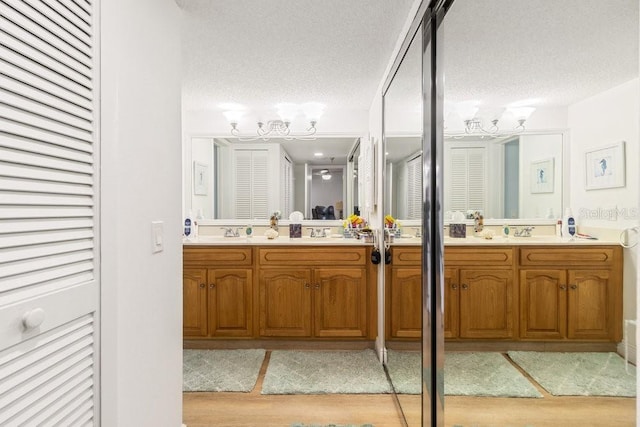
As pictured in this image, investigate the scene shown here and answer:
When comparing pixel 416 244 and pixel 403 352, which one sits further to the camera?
pixel 403 352

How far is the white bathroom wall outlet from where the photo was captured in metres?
1.44

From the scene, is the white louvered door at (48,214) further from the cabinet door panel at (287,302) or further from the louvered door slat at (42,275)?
the cabinet door panel at (287,302)

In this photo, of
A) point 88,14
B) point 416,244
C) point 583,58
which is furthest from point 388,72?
point 583,58

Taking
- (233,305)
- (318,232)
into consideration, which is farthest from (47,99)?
(318,232)

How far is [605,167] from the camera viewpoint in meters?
0.57

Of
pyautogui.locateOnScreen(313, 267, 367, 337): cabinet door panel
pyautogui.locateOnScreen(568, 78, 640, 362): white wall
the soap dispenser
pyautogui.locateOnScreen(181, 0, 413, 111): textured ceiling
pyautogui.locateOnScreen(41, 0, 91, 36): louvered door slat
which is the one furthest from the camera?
pyautogui.locateOnScreen(313, 267, 367, 337): cabinet door panel

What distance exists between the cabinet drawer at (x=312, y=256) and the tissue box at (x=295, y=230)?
548mm

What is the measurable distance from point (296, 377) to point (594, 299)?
2.30 m

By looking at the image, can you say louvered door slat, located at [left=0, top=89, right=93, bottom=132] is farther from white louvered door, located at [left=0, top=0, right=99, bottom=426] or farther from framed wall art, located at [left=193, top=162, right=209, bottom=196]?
framed wall art, located at [left=193, top=162, right=209, bottom=196]

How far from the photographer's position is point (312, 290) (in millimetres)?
3066

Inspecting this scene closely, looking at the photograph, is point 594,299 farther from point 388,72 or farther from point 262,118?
point 262,118

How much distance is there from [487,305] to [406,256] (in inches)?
38.4

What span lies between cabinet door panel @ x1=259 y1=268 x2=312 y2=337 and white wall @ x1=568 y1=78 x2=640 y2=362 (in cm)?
255

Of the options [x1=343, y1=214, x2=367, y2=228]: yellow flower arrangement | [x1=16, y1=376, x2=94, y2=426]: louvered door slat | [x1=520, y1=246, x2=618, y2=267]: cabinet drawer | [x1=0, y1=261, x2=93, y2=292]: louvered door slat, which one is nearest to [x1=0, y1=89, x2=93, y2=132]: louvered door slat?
[x1=0, y1=261, x2=93, y2=292]: louvered door slat
